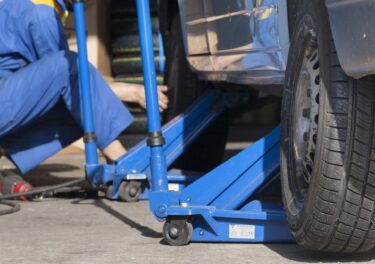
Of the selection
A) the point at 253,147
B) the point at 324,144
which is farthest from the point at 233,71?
the point at 324,144

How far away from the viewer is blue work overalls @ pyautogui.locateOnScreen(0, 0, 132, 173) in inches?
192

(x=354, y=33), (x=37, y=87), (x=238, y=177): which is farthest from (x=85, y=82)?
(x=354, y=33)

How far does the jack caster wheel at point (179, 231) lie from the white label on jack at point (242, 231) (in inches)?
6.0

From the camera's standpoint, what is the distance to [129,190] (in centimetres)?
481

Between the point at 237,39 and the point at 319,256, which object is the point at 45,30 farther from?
the point at 319,256

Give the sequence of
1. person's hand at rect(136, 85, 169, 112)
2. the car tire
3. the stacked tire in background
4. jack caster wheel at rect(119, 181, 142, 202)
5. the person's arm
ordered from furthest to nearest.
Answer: the stacked tire in background < person's hand at rect(136, 85, 169, 112) < the person's arm < jack caster wheel at rect(119, 181, 142, 202) < the car tire

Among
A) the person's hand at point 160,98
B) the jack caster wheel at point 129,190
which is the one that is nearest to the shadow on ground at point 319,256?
the jack caster wheel at point 129,190

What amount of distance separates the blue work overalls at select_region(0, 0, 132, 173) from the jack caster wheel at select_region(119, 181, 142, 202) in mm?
328

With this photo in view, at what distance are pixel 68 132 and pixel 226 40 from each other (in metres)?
1.32

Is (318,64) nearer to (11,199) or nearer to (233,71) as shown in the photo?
(233,71)

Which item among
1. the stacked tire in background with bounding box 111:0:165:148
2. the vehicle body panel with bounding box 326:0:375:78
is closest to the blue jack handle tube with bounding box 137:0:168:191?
the vehicle body panel with bounding box 326:0:375:78

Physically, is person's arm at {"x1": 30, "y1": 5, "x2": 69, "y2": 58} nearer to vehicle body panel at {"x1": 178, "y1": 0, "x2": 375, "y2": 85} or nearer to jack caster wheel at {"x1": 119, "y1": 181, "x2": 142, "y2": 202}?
vehicle body panel at {"x1": 178, "y1": 0, "x2": 375, "y2": 85}

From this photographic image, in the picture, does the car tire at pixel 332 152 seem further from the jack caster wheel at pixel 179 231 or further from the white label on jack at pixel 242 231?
the jack caster wheel at pixel 179 231

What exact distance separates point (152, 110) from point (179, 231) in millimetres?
465
